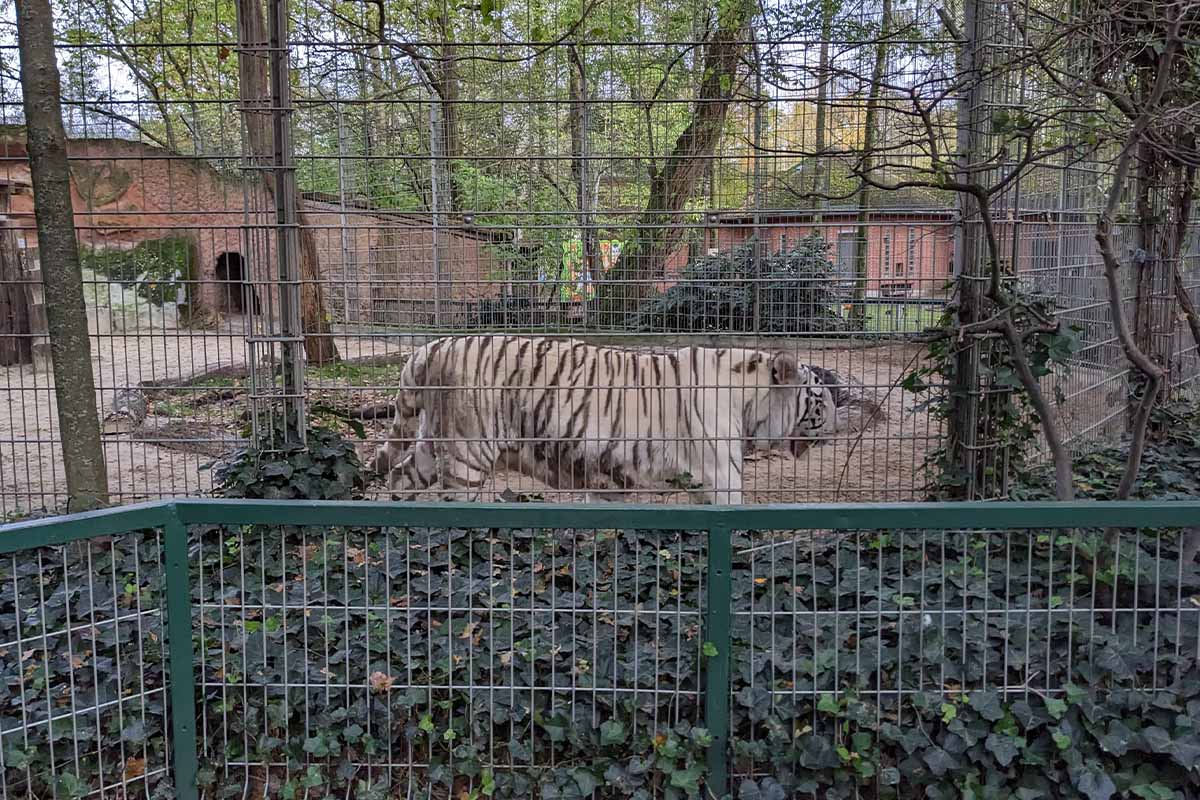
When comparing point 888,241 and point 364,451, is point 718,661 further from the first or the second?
point 364,451

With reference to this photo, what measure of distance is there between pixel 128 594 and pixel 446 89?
343 centimetres

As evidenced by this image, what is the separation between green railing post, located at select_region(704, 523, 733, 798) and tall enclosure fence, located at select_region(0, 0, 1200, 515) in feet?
7.04

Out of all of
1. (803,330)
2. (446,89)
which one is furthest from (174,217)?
(803,330)

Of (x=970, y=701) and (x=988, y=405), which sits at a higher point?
(x=988, y=405)

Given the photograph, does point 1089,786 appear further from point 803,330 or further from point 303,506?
point 803,330

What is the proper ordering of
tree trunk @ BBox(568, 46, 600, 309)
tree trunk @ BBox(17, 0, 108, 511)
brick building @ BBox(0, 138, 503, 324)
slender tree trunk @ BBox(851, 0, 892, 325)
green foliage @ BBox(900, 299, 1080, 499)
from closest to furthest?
tree trunk @ BBox(17, 0, 108, 511) → green foliage @ BBox(900, 299, 1080, 499) → brick building @ BBox(0, 138, 503, 324) → slender tree trunk @ BBox(851, 0, 892, 325) → tree trunk @ BBox(568, 46, 600, 309)

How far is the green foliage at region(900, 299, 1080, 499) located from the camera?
15.9 ft

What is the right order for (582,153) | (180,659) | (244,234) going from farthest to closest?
1. (582,153)
2. (244,234)
3. (180,659)

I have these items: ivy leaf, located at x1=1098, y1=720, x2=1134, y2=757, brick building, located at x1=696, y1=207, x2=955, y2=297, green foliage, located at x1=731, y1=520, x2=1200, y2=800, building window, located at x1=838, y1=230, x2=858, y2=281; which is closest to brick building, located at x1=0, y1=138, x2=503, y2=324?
brick building, located at x1=696, y1=207, x2=955, y2=297

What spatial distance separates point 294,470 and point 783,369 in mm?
2703

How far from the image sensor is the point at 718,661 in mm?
2711

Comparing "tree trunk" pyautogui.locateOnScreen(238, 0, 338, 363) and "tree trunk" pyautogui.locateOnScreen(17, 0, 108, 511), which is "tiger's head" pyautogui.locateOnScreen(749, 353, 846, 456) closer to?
"tree trunk" pyautogui.locateOnScreen(238, 0, 338, 363)

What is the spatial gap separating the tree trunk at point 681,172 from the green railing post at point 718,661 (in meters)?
2.74

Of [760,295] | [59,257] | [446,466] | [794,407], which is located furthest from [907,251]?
[59,257]
